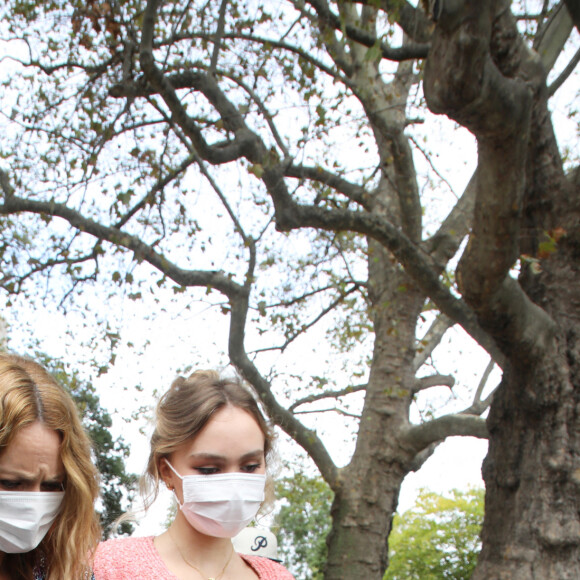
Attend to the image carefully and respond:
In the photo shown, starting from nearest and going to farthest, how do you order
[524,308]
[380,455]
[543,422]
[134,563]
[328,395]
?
1. [134,563]
2. [524,308]
3. [543,422]
4. [380,455]
5. [328,395]

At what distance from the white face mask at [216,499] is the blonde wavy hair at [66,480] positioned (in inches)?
12.5

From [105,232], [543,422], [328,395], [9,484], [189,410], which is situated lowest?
[9,484]

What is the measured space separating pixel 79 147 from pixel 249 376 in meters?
3.39

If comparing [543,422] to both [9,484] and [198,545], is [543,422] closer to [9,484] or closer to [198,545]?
[198,545]

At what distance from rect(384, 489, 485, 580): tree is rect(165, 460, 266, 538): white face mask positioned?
571 inches

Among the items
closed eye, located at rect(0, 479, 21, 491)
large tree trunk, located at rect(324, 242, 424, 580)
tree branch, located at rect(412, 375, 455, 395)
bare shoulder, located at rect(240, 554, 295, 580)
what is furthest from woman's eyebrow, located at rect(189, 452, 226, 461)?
tree branch, located at rect(412, 375, 455, 395)

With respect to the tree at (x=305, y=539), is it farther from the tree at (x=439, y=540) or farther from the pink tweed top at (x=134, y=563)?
the pink tweed top at (x=134, y=563)

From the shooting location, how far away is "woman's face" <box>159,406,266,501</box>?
2566 mm

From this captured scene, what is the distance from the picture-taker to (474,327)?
21.0ft

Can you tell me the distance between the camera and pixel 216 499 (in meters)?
2.59

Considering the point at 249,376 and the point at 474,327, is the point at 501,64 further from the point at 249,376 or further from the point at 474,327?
the point at 249,376

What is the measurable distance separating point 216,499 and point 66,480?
0.51 m

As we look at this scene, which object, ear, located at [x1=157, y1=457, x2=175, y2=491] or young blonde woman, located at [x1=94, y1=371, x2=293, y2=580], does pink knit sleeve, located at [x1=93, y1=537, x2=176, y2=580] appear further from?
ear, located at [x1=157, y1=457, x2=175, y2=491]

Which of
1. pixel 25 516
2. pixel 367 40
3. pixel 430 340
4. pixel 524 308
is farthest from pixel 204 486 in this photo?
pixel 430 340
